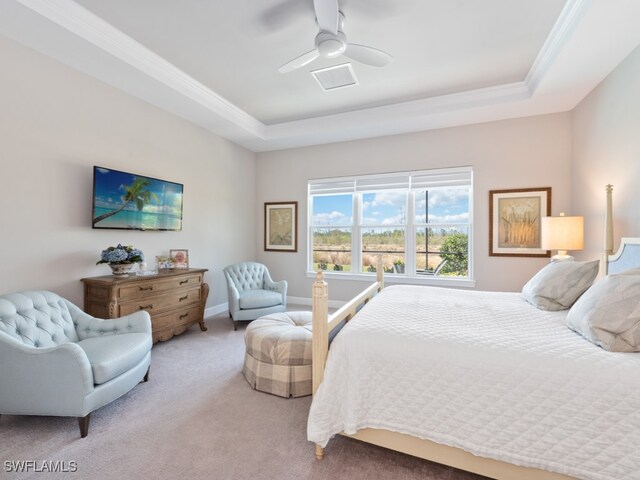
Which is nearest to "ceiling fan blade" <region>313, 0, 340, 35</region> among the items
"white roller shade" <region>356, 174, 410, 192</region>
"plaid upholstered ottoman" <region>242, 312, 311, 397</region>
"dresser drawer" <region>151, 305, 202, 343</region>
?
"plaid upholstered ottoman" <region>242, 312, 311, 397</region>

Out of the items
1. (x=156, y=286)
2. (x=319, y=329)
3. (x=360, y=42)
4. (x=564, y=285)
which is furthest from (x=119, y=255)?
(x=564, y=285)

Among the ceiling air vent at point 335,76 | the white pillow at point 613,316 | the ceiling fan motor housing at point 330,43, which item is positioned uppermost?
the ceiling air vent at point 335,76

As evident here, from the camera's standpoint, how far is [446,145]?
462cm

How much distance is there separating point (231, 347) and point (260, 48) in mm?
3286

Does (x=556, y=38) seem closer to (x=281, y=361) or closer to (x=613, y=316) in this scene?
(x=613, y=316)

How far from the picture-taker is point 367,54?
2664 mm

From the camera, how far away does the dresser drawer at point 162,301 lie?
10.1 feet

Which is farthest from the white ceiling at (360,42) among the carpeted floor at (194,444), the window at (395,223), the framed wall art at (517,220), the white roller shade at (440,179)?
the carpeted floor at (194,444)

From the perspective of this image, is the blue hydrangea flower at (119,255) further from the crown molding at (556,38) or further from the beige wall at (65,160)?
the crown molding at (556,38)

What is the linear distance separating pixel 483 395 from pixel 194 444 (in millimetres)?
1735

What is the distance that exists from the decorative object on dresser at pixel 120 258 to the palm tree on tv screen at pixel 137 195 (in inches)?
17.3

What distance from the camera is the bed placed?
131cm

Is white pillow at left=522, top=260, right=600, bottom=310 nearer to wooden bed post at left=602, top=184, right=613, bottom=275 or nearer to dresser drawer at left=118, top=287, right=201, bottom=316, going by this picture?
wooden bed post at left=602, top=184, right=613, bottom=275

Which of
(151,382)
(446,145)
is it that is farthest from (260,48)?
(151,382)
